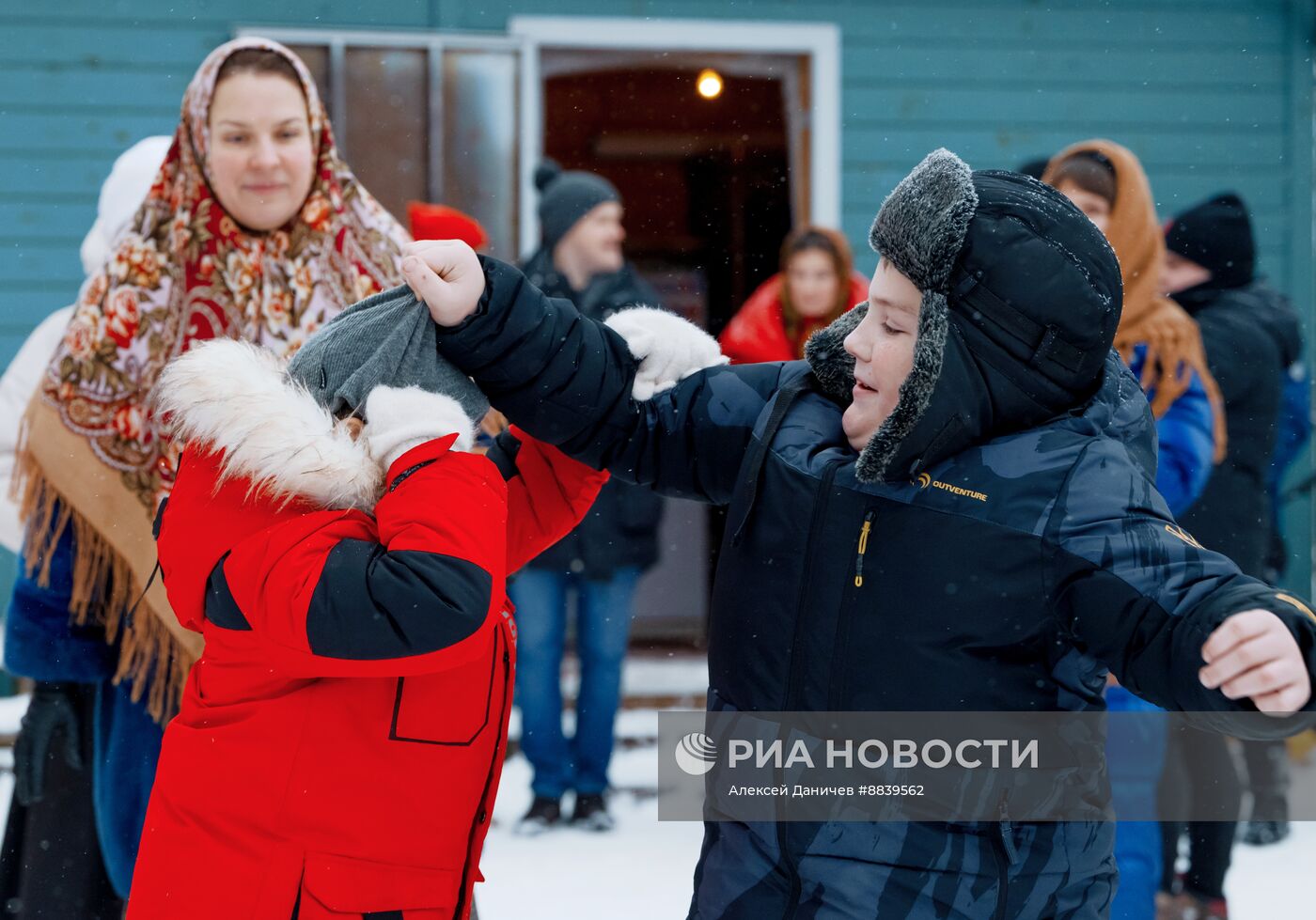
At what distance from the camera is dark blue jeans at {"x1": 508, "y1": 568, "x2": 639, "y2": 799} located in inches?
169

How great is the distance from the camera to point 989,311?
1538 mm

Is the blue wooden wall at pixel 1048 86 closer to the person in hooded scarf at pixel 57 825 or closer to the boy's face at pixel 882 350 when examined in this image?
the person in hooded scarf at pixel 57 825

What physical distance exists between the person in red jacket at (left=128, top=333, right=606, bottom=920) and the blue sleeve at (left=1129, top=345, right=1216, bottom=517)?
1.78 metres

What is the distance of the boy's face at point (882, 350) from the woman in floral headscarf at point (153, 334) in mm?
1139

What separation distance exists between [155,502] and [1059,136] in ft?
16.1

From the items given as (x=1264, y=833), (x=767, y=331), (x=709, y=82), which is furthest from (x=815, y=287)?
(x=709, y=82)

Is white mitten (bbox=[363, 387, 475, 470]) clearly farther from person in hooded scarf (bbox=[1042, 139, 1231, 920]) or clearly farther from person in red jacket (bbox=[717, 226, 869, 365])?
person in red jacket (bbox=[717, 226, 869, 365])

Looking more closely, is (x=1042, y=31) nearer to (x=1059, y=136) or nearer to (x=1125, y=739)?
(x=1059, y=136)

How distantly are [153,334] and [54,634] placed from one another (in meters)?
0.60

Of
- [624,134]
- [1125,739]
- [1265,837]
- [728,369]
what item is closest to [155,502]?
[728,369]

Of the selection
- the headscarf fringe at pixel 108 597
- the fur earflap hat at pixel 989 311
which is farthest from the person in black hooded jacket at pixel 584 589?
the fur earflap hat at pixel 989 311

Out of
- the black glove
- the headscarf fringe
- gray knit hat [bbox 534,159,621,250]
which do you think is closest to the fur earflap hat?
the headscarf fringe

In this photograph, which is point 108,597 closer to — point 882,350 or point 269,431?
point 269,431

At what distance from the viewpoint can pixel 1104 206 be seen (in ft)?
10.2
